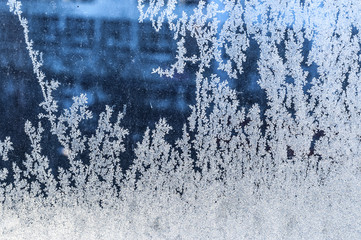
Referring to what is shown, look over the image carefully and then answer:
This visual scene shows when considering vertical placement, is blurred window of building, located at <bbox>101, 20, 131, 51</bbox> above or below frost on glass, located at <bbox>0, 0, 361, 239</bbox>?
above

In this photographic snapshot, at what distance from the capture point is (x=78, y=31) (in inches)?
35.8

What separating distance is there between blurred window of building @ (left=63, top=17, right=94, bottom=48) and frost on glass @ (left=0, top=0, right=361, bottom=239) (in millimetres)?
90

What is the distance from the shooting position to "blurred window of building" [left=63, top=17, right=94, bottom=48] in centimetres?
91

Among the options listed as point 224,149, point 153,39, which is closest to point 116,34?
point 153,39

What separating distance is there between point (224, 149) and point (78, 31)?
0.47 m

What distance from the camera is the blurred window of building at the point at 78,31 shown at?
2.97 feet

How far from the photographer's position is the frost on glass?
0.92 meters

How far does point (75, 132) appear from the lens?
95cm

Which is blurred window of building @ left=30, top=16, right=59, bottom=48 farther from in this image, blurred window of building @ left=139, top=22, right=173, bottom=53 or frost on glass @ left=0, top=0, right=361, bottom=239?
blurred window of building @ left=139, top=22, right=173, bottom=53

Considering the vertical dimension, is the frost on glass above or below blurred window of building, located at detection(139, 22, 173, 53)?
below

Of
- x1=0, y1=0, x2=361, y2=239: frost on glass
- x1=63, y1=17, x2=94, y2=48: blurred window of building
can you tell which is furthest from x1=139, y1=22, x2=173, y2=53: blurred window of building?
x1=63, y1=17, x2=94, y2=48: blurred window of building

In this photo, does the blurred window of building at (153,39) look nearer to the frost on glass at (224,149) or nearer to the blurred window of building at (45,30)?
the frost on glass at (224,149)

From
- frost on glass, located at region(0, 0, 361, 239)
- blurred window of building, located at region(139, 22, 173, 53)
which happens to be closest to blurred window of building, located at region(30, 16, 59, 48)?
frost on glass, located at region(0, 0, 361, 239)

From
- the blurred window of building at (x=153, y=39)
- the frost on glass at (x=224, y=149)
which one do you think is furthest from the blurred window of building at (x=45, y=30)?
the blurred window of building at (x=153, y=39)
